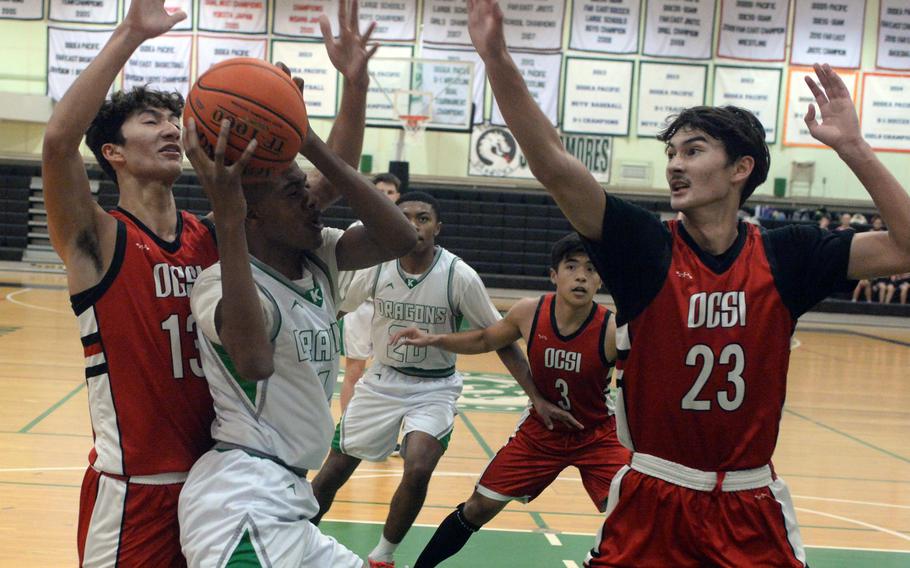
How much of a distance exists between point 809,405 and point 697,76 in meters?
11.2

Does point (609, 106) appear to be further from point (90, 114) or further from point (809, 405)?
Result: point (90, 114)

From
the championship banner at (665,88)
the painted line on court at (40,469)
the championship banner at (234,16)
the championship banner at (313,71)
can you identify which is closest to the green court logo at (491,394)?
the painted line on court at (40,469)

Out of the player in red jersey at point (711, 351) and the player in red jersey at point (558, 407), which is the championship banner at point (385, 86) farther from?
the player in red jersey at point (711, 351)

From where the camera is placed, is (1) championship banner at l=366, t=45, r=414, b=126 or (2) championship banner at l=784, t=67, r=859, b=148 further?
(2) championship banner at l=784, t=67, r=859, b=148

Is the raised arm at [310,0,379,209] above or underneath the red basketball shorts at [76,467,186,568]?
above

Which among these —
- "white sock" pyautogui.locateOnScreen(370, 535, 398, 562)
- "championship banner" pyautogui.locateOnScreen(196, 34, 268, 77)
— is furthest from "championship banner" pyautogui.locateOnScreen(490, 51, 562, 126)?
"white sock" pyautogui.locateOnScreen(370, 535, 398, 562)

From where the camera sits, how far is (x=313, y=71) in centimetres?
1997

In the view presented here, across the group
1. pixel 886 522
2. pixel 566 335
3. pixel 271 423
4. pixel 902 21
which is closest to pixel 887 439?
pixel 886 522

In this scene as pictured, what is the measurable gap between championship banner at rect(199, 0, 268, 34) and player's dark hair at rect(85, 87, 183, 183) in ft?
57.6

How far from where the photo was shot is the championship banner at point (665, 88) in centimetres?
1998

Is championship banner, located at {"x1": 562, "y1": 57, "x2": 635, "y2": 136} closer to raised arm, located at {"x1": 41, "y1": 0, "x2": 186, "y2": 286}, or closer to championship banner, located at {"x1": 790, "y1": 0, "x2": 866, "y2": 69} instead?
championship banner, located at {"x1": 790, "y1": 0, "x2": 866, "y2": 69}

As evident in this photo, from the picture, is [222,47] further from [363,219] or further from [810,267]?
[810,267]

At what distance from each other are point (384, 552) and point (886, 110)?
18.5 meters

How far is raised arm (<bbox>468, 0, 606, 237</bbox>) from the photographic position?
104 inches
